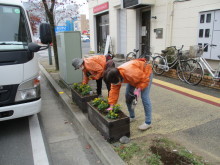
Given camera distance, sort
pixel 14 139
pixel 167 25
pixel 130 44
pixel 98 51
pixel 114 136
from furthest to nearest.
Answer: pixel 98 51 < pixel 130 44 < pixel 167 25 < pixel 14 139 < pixel 114 136

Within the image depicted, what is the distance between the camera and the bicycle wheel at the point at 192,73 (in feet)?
20.2

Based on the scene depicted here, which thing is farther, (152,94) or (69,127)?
(152,94)

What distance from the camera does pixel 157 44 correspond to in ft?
30.8

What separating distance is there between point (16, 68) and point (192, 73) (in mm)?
5129

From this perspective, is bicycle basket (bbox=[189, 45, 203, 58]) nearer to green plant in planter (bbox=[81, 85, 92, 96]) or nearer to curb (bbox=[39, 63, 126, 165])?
green plant in planter (bbox=[81, 85, 92, 96])

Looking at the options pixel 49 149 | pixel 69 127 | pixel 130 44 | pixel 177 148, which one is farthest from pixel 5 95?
A: pixel 130 44

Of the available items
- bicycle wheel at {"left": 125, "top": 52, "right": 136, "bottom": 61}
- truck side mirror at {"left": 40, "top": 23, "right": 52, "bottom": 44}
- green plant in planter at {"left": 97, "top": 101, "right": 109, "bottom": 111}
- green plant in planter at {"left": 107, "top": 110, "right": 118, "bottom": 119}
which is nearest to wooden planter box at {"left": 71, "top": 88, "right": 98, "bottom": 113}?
green plant in planter at {"left": 97, "top": 101, "right": 109, "bottom": 111}

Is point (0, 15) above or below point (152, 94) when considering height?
above

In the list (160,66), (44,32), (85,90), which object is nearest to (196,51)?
(160,66)

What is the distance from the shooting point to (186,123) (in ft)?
12.3

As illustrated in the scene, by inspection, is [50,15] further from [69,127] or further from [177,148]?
[177,148]

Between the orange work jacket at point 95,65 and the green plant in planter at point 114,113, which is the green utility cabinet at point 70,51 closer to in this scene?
the orange work jacket at point 95,65

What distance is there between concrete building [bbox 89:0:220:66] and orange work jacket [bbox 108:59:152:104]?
14.8ft

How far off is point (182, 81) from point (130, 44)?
530cm
